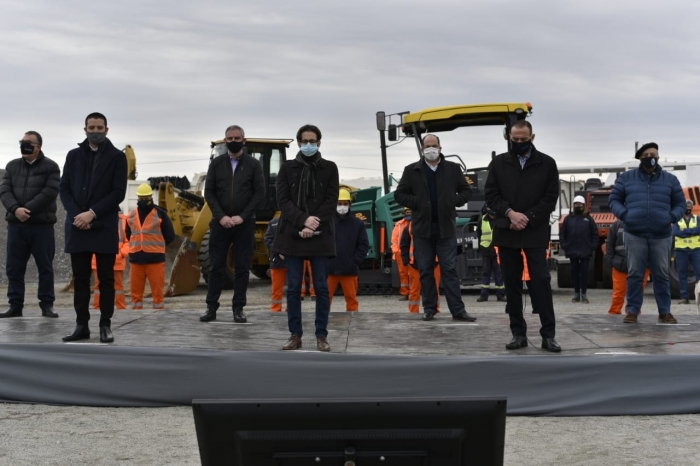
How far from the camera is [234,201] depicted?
29.1ft

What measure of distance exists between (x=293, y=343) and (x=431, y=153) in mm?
2999

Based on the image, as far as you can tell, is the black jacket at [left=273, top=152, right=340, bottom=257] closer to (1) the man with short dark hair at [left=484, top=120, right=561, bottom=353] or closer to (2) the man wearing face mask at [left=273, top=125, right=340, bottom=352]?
(2) the man wearing face mask at [left=273, top=125, right=340, bottom=352]

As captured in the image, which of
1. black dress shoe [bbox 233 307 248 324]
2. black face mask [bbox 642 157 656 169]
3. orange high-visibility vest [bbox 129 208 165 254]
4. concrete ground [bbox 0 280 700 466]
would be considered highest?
black face mask [bbox 642 157 656 169]

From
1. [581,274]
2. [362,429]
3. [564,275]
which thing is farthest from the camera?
[564,275]

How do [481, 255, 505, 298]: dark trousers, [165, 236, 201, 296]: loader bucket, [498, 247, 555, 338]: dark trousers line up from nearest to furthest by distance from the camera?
1. [498, 247, 555, 338]: dark trousers
2. [481, 255, 505, 298]: dark trousers
3. [165, 236, 201, 296]: loader bucket

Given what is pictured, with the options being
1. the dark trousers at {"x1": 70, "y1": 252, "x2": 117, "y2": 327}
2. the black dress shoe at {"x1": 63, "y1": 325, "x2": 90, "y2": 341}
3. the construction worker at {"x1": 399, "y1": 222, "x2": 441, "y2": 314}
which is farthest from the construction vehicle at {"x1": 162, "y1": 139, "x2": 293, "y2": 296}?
the black dress shoe at {"x1": 63, "y1": 325, "x2": 90, "y2": 341}

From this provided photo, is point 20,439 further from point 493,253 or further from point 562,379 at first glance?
point 493,253

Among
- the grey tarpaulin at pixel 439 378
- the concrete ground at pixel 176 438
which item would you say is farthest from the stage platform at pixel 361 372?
the concrete ground at pixel 176 438

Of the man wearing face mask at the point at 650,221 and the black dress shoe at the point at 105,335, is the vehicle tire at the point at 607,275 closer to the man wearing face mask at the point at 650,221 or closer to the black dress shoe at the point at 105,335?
the man wearing face mask at the point at 650,221

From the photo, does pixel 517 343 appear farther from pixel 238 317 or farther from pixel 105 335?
pixel 105 335

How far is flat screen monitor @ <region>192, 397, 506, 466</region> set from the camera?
248cm

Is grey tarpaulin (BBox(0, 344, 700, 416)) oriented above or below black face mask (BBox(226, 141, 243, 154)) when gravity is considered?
below

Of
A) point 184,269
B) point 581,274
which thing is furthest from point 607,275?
point 184,269

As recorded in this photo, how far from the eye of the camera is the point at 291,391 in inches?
268
